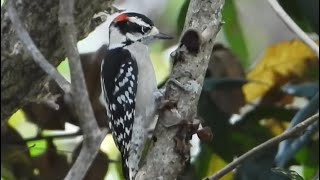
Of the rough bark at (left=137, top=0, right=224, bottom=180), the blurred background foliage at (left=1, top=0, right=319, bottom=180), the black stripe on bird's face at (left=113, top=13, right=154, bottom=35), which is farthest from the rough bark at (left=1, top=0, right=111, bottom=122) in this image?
the blurred background foliage at (left=1, top=0, right=319, bottom=180)

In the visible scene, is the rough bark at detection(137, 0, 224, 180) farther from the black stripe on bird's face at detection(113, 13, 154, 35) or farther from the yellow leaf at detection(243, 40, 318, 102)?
Answer: the yellow leaf at detection(243, 40, 318, 102)

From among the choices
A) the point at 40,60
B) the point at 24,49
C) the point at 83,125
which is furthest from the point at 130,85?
the point at 83,125

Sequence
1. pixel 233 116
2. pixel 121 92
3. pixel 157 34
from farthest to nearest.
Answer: pixel 233 116, pixel 157 34, pixel 121 92

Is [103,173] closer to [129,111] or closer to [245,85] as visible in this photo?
[129,111]

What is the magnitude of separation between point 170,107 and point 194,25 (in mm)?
190

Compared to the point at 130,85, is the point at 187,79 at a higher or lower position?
higher

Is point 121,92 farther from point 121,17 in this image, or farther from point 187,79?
point 187,79

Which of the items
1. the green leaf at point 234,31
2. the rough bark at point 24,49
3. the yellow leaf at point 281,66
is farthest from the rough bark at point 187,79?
the yellow leaf at point 281,66

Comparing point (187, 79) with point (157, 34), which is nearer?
point (187, 79)

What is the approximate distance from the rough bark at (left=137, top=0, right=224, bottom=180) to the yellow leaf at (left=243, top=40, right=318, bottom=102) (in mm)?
934

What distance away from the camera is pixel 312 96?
8.89ft

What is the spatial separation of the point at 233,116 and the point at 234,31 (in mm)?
277

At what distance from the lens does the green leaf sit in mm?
2826

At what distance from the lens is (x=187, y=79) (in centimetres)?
198
